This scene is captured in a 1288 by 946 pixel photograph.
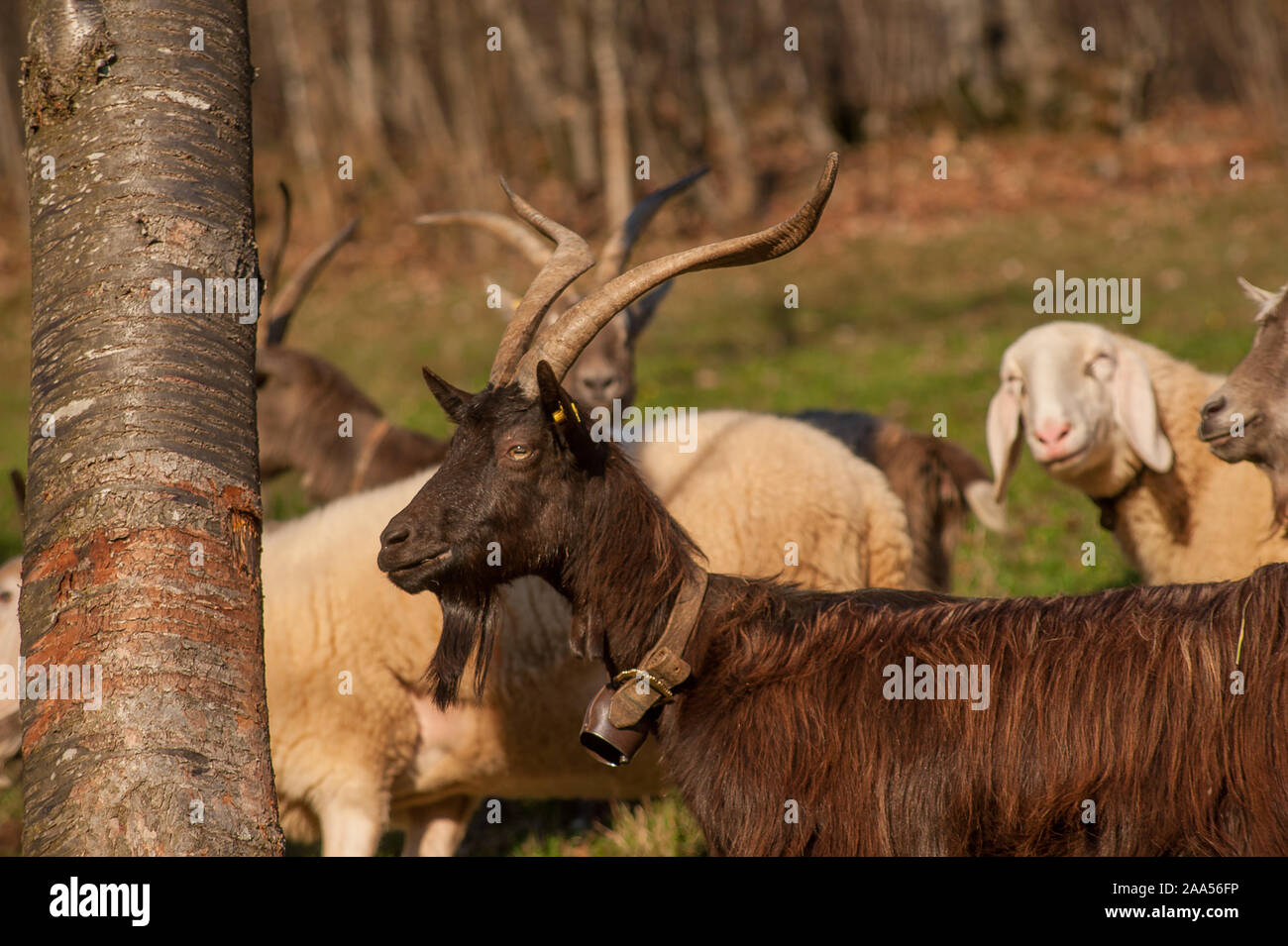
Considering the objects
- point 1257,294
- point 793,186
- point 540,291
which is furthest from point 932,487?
point 793,186

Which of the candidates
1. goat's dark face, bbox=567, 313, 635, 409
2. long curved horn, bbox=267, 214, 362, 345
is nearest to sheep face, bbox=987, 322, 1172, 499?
goat's dark face, bbox=567, 313, 635, 409

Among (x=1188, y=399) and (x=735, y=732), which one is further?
(x=1188, y=399)

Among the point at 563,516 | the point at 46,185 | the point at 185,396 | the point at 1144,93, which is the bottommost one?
the point at 563,516

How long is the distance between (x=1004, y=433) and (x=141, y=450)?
3.73 meters

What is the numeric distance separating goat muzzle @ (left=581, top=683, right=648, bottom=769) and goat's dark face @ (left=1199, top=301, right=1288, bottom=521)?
2305 mm

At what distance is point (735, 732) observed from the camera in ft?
12.2

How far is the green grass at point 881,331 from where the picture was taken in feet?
25.3

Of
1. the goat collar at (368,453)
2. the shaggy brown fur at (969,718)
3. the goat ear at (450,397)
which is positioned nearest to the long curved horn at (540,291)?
the goat ear at (450,397)

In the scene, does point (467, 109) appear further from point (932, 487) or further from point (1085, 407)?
point (1085, 407)

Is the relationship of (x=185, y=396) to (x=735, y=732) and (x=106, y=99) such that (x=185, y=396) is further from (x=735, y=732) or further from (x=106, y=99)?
(x=735, y=732)

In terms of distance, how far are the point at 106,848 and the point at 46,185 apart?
6.13 ft

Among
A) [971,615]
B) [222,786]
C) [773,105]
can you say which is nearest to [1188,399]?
[971,615]

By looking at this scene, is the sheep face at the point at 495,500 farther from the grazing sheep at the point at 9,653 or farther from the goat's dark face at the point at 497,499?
the grazing sheep at the point at 9,653

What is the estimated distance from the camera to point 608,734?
12.4ft
